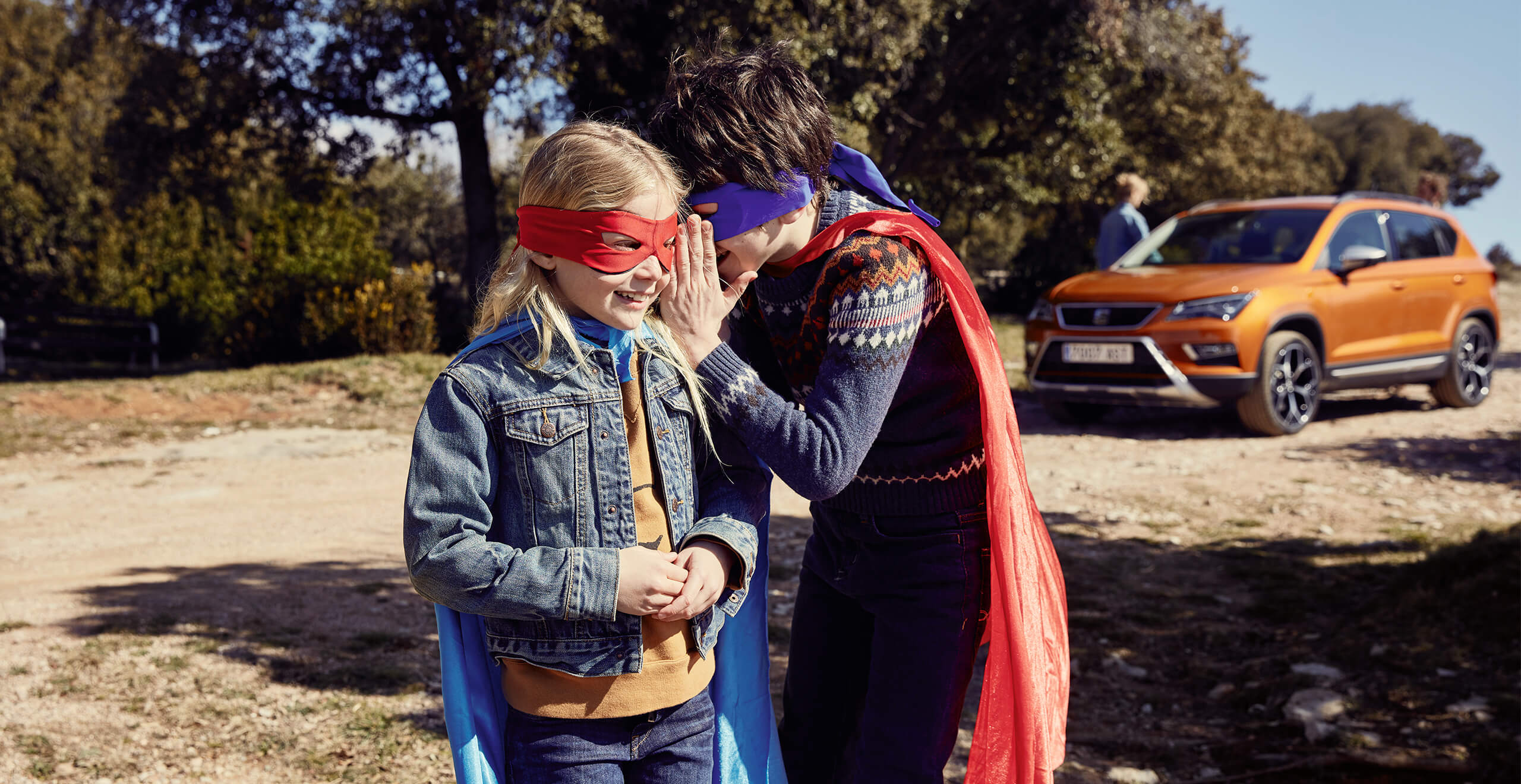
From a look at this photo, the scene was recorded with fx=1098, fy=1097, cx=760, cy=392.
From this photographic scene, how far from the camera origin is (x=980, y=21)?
15.4 meters

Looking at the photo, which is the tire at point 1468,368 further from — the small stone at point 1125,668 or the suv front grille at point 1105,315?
the small stone at point 1125,668

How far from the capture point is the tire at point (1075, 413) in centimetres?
949

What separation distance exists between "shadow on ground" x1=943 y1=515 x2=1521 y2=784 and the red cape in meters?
1.57

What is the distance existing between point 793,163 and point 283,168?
52.0ft

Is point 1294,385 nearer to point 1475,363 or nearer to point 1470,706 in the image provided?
point 1475,363

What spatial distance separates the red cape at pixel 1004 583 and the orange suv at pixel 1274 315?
263 inches

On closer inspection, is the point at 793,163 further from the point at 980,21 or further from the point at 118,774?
the point at 980,21

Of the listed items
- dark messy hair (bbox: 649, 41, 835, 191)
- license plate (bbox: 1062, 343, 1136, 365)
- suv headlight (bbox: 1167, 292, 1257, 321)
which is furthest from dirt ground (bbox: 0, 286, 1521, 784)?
dark messy hair (bbox: 649, 41, 835, 191)

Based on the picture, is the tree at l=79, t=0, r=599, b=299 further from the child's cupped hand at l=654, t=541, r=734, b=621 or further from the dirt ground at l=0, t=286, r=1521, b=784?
the child's cupped hand at l=654, t=541, r=734, b=621

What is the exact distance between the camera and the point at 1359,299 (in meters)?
8.98

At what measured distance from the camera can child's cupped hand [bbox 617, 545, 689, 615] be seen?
1.64 metres

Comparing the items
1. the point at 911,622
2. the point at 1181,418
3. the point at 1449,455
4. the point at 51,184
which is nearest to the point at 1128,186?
the point at 1181,418

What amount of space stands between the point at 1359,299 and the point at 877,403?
8.63 metres

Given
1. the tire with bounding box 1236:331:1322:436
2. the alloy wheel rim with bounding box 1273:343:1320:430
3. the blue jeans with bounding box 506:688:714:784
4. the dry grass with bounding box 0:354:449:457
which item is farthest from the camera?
the dry grass with bounding box 0:354:449:457
